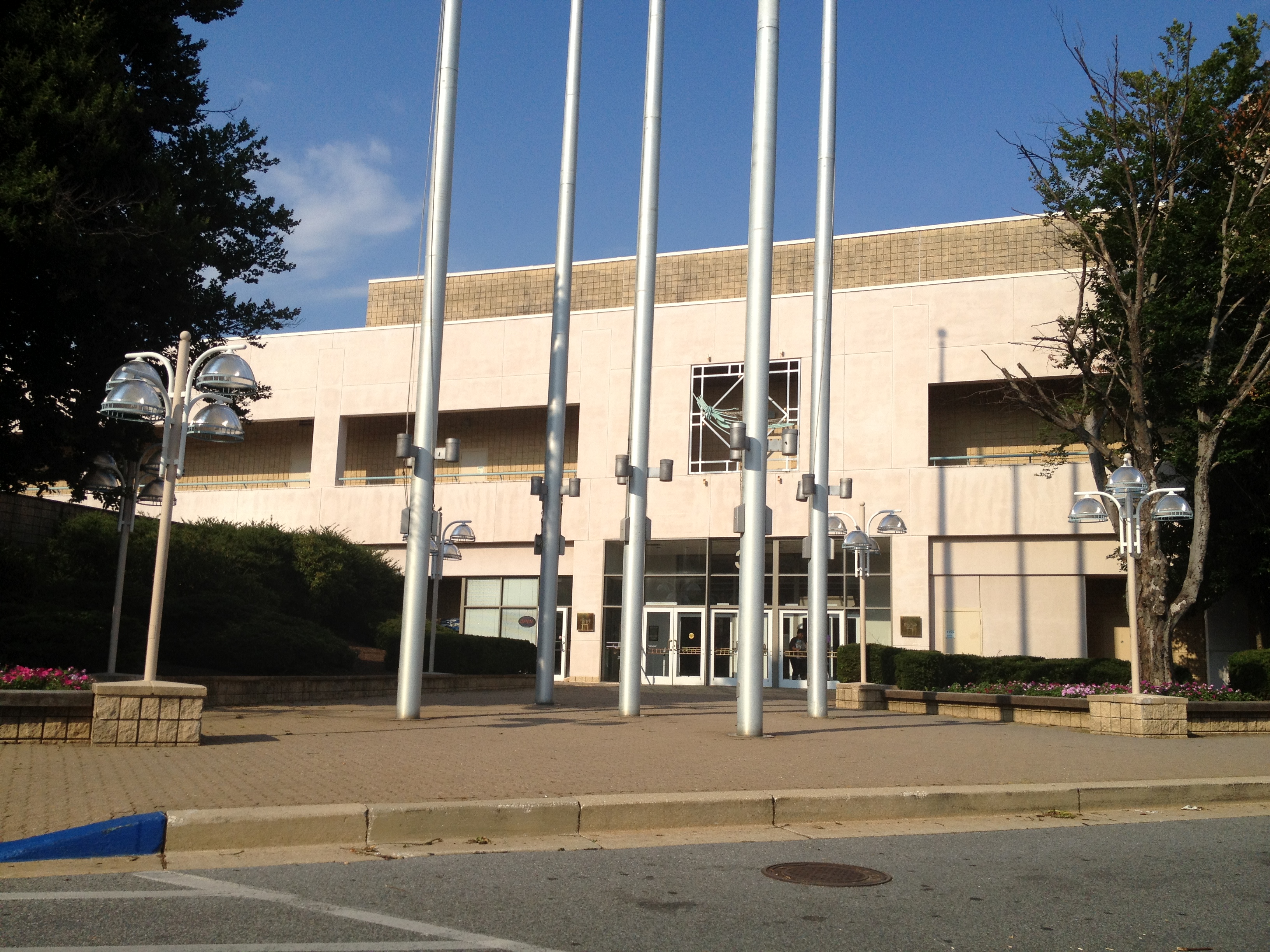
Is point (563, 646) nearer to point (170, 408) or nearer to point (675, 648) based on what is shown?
point (675, 648)

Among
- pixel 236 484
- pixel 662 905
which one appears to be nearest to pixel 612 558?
pixel 236 484

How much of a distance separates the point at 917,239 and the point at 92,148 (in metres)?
30.3

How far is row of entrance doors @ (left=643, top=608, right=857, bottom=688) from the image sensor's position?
35875mm

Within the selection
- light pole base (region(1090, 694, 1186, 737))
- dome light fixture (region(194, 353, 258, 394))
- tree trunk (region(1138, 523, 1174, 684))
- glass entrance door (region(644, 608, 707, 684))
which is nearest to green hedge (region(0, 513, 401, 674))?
dome light fixture (region(194, 353, 258, 394))

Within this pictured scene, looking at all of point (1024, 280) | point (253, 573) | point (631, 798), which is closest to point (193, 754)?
point (631, 798)

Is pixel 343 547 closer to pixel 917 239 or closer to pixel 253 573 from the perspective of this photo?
pixel 253 573

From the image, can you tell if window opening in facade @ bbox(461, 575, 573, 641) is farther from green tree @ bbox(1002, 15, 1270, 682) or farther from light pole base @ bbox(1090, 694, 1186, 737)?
light pole base @ bbox(1090, 694, 1186, 737)

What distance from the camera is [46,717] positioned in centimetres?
1102

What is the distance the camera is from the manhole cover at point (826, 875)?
21.1ft

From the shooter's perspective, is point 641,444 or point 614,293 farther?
point 614,293

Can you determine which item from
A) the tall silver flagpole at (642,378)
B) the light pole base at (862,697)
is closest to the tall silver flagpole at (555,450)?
the tall silver flagpole at (642,378)

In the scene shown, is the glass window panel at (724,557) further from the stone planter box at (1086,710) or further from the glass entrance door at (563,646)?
the stone planter box at (1086,710)

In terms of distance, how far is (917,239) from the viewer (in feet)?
129

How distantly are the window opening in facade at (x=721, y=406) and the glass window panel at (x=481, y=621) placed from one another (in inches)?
347
